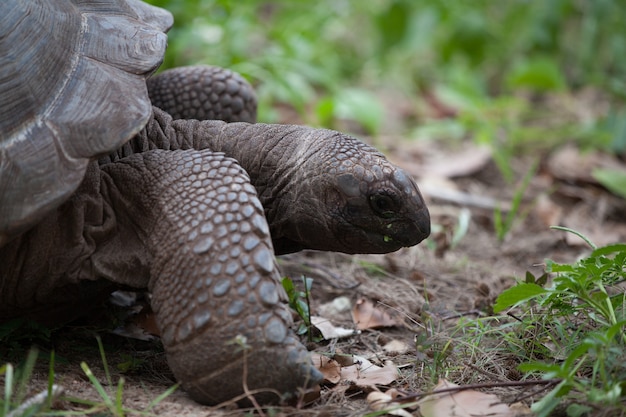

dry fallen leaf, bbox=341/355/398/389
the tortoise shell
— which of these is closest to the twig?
dry fallen leaf, bbox=341/355/398/389

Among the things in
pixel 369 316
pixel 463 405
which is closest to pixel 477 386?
pixel 463 405

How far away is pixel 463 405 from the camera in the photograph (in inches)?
102

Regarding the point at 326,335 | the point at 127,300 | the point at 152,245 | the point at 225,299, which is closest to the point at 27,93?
the point at 152,245

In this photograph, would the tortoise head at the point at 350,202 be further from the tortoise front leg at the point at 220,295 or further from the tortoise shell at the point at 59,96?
the tortoise shell at the point at 59,96

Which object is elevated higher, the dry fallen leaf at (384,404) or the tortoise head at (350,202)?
the tortoise head at (350,202)

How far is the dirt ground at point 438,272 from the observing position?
9.22 ft

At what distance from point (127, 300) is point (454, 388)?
1.73m

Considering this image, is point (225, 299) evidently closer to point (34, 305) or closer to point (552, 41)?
point (34, 305)

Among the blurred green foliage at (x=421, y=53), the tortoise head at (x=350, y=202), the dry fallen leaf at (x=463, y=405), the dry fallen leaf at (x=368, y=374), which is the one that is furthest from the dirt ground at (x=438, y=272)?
the blurred green foliage at (x=421, y=53)

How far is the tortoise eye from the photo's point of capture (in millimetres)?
2996

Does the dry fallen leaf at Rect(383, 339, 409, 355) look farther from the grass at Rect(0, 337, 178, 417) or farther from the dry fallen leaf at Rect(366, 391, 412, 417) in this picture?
the grass at Rect(0, 337, 178, 417)

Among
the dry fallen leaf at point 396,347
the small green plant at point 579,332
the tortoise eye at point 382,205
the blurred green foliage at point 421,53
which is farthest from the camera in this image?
the blurred green foliage at point 421,53

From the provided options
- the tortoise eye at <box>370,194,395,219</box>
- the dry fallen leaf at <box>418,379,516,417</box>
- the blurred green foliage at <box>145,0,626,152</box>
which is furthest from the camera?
the blurred green foliage at <box>145,0,626,152</box>

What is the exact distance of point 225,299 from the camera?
2.58 metres
